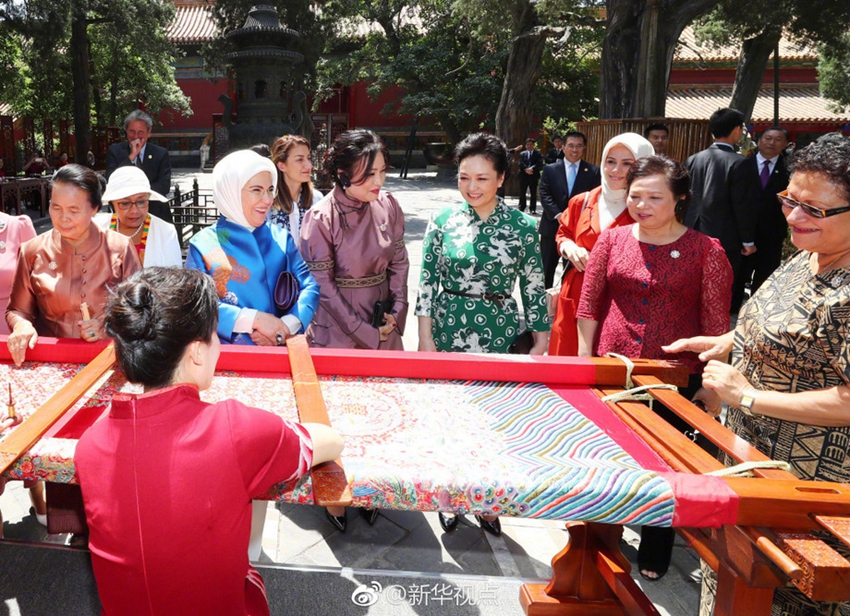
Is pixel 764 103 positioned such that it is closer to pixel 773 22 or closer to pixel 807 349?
pixel 773 22

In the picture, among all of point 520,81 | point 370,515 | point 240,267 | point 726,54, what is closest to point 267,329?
point 240,267

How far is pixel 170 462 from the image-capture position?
1236mm

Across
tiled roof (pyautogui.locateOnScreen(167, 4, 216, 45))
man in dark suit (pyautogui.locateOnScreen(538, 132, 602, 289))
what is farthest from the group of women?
tiled roof (pyautogui.locateOnScreen(167, 4, 216, 45))

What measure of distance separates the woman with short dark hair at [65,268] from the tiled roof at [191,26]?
79.0 feet

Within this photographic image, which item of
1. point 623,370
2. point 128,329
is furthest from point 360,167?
point 128,329

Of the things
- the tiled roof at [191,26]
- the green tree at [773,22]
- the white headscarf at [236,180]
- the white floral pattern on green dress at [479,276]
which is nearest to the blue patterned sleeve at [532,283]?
the white floral pattern on green dress at [479,276]

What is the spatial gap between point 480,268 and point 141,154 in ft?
13.6

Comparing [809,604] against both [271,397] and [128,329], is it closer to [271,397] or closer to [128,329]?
[271,397]

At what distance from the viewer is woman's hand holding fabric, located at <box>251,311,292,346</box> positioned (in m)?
2.47

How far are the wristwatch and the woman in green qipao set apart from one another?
120 centimetres

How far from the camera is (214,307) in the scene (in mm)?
1320

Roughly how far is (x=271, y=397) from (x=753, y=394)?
1.26m

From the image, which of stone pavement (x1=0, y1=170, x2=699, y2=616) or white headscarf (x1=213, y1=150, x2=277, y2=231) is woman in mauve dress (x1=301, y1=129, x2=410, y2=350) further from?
stone pavement (x1=0, y1=170, x2=699, y2=616)

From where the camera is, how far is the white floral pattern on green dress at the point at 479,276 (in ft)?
9.27
